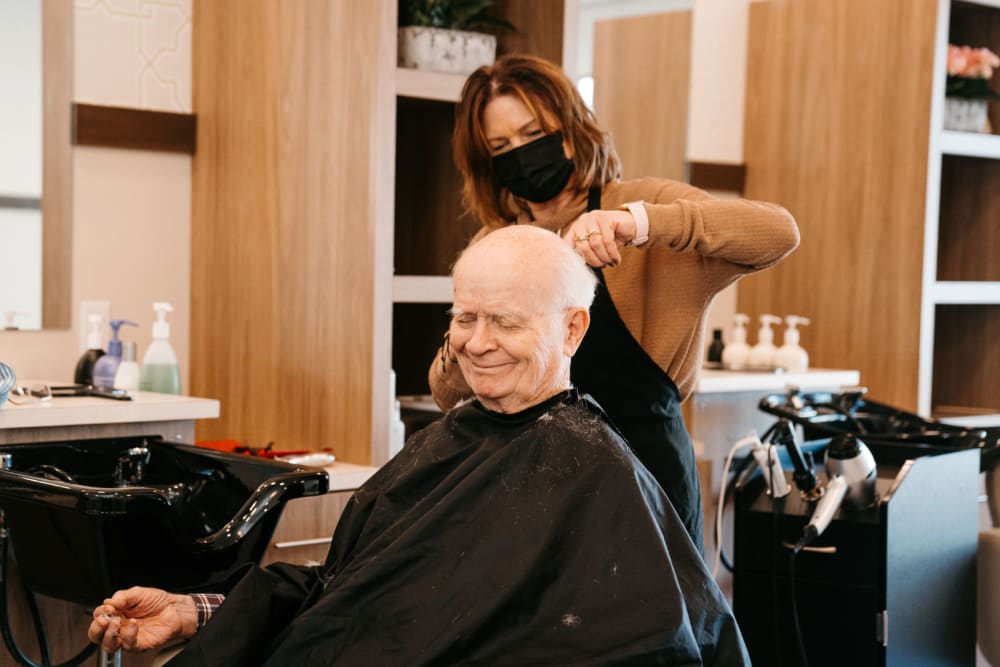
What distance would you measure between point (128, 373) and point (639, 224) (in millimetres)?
1351

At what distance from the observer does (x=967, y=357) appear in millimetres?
4270

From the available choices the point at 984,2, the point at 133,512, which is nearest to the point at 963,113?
the point at 984,2

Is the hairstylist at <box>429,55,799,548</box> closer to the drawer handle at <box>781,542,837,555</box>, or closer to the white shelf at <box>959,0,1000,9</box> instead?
the drawer handle at <box>781,542,837,555</box>

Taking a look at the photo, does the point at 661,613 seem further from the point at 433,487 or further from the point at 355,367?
the point at 355,367

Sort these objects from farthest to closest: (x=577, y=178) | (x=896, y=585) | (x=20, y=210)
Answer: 1. (x=20, y=210)
2. (x=896, y=585)
3. (x=577, y=178)

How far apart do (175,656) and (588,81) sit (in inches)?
91.1

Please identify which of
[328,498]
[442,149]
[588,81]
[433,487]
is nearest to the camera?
[433,487]

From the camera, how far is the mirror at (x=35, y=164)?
2787 millimetres

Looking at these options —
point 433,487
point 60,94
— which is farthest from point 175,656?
point 60,94

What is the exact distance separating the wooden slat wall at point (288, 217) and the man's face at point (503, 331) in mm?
990

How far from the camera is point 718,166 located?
13.4 feet

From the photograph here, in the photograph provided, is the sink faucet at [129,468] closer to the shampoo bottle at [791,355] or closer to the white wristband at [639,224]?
the white wristband at [639,224]

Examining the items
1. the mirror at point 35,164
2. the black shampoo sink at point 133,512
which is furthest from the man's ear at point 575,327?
the mirror at point 35,164

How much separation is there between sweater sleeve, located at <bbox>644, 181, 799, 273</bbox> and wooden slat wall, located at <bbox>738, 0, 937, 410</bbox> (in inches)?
78.8
